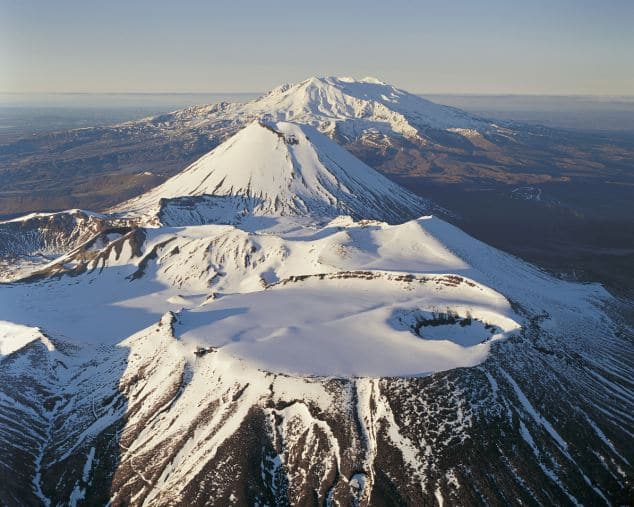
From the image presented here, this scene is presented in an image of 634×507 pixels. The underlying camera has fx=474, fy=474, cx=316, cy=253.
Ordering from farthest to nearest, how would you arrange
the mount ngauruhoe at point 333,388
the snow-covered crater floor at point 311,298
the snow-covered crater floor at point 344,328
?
1. the snow-covered crater floor at point 311,298
2. the snow-covered crater floor at point 344,328
3. the mount ngauruhoe at point 333,388

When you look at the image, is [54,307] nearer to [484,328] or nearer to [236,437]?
[236,437]

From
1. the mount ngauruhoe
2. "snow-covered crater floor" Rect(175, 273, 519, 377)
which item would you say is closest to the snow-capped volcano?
the mount ngauruhoe

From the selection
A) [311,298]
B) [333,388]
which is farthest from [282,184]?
[333,388]

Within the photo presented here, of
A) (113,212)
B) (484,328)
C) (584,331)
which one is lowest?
(113,212)

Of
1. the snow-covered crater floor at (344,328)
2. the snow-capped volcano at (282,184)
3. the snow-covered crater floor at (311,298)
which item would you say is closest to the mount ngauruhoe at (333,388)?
the snow-covered crater floor at (344,328)

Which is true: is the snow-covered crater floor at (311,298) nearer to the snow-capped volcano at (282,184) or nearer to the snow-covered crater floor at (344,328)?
the snow-covered crater floor at (344,328)

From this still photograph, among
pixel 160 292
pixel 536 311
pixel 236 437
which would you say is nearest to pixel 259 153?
pixel 160 292

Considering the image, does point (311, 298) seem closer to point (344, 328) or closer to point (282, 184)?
point (344, 328)
